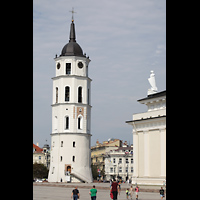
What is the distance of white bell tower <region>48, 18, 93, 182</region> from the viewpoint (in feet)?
244

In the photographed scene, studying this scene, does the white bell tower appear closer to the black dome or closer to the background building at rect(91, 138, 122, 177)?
the black dome

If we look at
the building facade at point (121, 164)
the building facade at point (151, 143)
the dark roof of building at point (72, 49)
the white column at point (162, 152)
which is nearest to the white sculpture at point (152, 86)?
the building facade at point (151, 143)

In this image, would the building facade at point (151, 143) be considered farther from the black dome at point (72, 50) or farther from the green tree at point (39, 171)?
the green tree at point (39, 171)

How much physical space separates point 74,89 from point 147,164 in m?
33.9

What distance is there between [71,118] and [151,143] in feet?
109

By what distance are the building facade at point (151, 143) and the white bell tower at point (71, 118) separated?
2765 centimetres

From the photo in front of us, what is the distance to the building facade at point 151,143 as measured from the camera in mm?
43219

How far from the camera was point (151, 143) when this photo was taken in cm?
4462

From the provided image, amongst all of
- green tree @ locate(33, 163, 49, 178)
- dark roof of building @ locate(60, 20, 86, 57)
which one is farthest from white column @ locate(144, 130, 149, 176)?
green tree @ locate(33, 163, 49, 178)

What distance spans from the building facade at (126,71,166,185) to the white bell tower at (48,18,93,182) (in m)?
27.6
